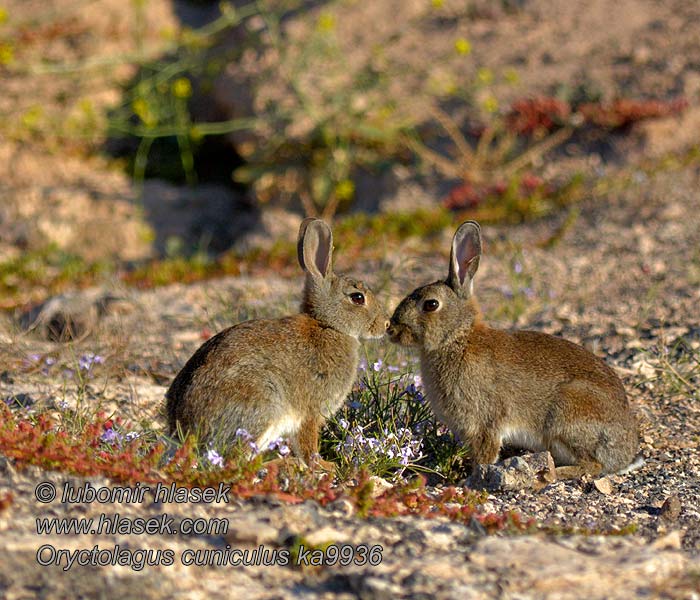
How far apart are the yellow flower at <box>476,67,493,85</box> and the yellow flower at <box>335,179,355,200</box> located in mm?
2076

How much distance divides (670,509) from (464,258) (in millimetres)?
1949

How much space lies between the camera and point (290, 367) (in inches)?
212

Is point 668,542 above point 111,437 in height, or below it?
below

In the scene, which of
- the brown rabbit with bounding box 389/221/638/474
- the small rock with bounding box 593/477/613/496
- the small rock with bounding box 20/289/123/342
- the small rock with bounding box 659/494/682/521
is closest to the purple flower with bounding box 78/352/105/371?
the small rock with bounding box 20/289/123/342

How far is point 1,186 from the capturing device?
13.4 meters

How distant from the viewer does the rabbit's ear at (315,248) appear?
5750 mm

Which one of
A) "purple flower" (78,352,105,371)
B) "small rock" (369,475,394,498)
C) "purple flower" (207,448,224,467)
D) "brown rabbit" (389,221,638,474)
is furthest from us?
"purple flower" (78,352,105,371)

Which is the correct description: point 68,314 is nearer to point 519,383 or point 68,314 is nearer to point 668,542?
point 519,383

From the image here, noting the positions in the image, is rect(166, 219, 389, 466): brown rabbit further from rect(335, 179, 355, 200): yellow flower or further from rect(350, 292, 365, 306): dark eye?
rect(335, 179, 355, 200): yellow flower

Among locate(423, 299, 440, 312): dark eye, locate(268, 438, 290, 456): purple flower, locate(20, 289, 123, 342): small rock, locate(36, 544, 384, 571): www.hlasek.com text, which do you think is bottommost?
locate(36, 544, 384, 571): www.hlasek.com text

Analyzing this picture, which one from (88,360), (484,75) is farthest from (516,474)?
(484,75)

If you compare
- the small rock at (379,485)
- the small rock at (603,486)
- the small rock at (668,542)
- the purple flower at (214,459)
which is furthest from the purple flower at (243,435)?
the small rock at (668,542)

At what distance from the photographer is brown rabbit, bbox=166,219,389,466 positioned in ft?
16.6

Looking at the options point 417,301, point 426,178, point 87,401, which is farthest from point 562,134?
point 87,401
